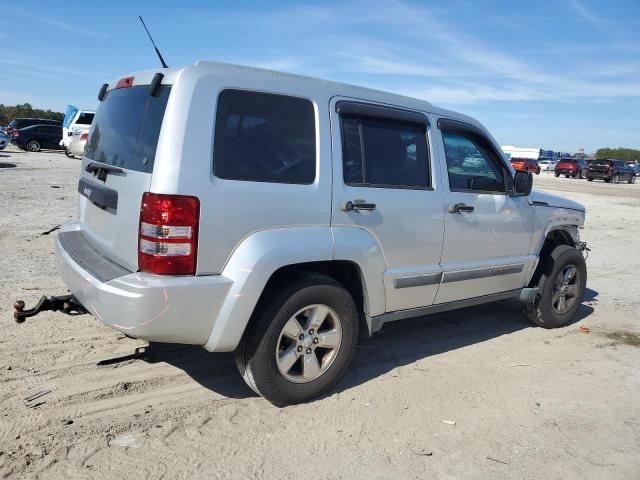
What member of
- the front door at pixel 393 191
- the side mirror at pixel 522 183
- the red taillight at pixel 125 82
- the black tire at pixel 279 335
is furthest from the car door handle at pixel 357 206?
the side mirror at pixel 522 183

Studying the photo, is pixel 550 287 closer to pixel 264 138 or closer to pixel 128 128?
pixel 264 138

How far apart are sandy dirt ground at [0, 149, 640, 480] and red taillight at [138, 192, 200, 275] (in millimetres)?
994

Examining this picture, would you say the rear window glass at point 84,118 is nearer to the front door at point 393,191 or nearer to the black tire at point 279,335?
the front door at point 393,191

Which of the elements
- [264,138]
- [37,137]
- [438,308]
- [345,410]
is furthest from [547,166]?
[264,138]

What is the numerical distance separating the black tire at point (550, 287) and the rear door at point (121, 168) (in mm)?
3820

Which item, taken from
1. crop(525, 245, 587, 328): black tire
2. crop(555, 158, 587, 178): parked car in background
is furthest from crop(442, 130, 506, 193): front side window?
crop(555, 158, 587, 178): parked car in background

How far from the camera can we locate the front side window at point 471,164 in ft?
13.9

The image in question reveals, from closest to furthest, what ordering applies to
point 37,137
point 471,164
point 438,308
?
point 438,308 → point 471,164 → point 37,137

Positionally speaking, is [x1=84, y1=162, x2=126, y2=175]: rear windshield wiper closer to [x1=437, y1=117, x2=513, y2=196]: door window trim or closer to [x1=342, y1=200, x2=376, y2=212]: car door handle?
[x1=342, y1=200, x2=376, y2=212]: car door handle

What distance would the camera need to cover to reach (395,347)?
15.0 feet

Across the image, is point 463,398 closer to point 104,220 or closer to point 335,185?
point 335,185

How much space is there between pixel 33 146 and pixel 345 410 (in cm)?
2959

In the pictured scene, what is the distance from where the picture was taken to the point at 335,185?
3420 mm

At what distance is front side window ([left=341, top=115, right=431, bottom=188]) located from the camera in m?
3.57
